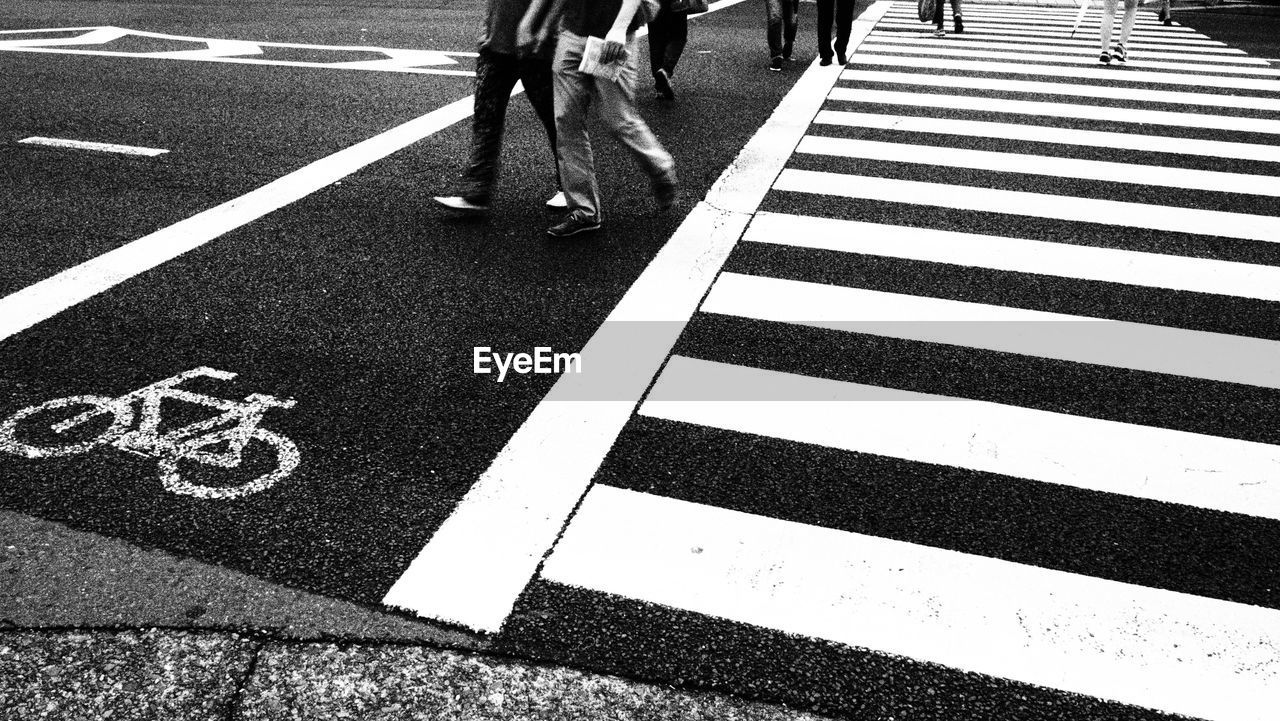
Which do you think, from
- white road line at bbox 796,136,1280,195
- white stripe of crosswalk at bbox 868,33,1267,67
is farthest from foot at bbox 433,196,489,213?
white stripe of crosswalk at bbox 868,33,1267,67

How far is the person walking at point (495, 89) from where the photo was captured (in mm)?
5141

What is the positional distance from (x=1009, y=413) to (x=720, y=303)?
1458mm

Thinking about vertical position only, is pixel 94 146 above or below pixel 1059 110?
above

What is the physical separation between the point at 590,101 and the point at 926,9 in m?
10.3

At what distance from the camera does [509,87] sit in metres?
5.44

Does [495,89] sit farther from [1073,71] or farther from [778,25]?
[1073,71]

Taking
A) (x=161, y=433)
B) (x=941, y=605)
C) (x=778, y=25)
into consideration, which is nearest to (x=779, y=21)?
(x=778, y=25)

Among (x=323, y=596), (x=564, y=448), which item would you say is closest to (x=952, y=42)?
(x=564, y=448)

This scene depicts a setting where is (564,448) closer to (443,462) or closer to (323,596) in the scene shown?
(443,462)

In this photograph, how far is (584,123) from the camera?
5.18 m

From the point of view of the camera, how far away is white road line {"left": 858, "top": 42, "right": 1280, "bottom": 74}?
11234 millimetres

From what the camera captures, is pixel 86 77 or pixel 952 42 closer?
pixel 86 77

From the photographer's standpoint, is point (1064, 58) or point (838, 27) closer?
point (838, 27)

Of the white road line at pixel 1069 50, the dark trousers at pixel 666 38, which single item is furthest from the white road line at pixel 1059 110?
the white road line at pixel 1069 50
